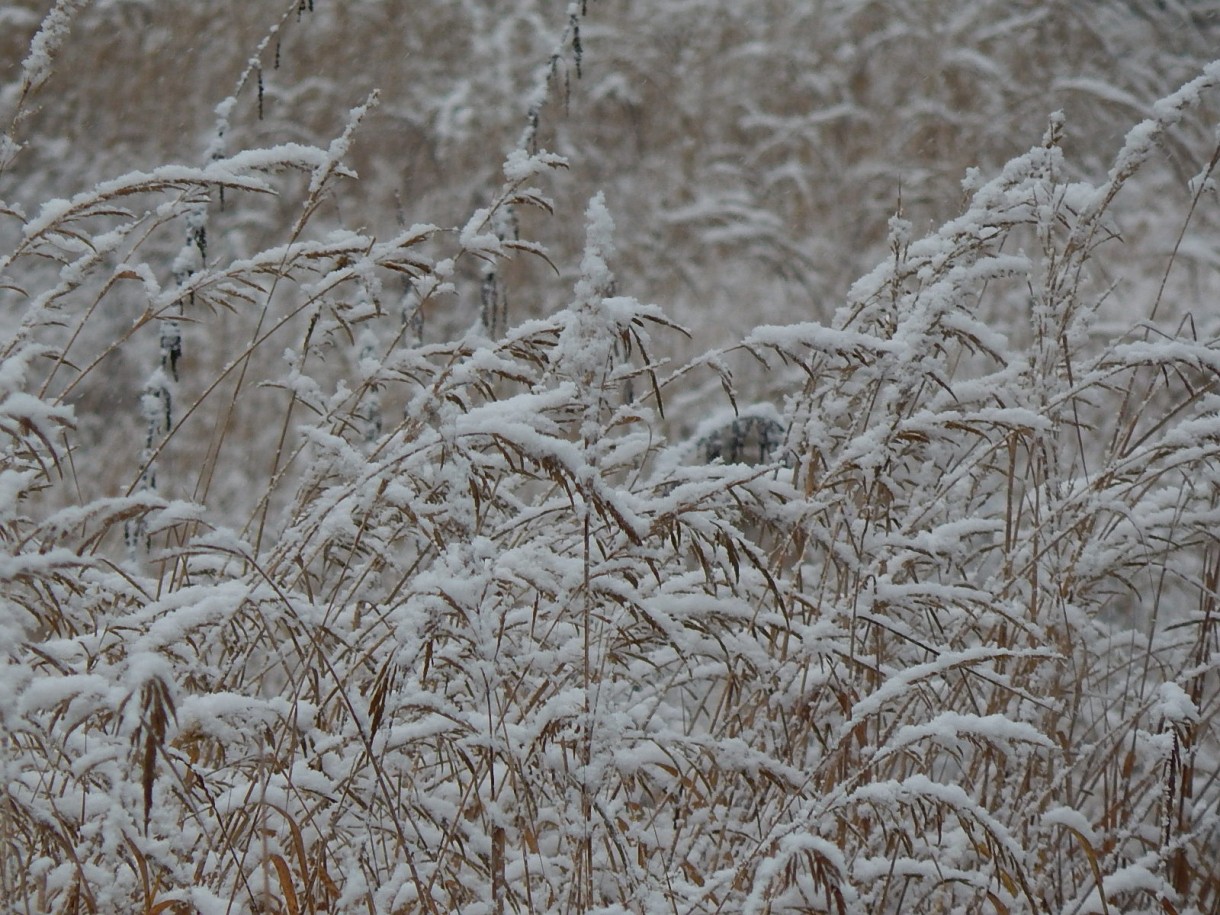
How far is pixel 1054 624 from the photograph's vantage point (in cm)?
204

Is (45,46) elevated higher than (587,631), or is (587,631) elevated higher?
(45,46)

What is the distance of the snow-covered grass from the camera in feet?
4.66

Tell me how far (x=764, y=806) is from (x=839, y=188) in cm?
496

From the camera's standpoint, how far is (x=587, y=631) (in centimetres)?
148

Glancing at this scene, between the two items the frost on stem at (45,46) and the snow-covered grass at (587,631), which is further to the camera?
the frost on stem at (45,46)

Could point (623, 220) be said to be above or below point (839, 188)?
below

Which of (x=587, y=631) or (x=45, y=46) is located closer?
(x=587, y=631)

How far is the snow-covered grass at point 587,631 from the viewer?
1.42 m

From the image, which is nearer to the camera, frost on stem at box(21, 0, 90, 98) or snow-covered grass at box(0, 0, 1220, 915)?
snow-covered grass at box(0, 0, 1220, 915)

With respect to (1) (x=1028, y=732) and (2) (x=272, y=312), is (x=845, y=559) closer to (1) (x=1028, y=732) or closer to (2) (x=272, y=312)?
(1) (x=1028, y=732)

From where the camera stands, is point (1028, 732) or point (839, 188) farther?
point (839, 188)

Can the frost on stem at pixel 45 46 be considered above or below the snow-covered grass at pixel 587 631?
above

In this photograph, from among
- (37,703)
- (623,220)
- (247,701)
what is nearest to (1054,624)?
(247,701)

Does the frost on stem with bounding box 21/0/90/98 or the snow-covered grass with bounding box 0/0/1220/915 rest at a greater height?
the frost on stem with bounding box 21/0/90/98
